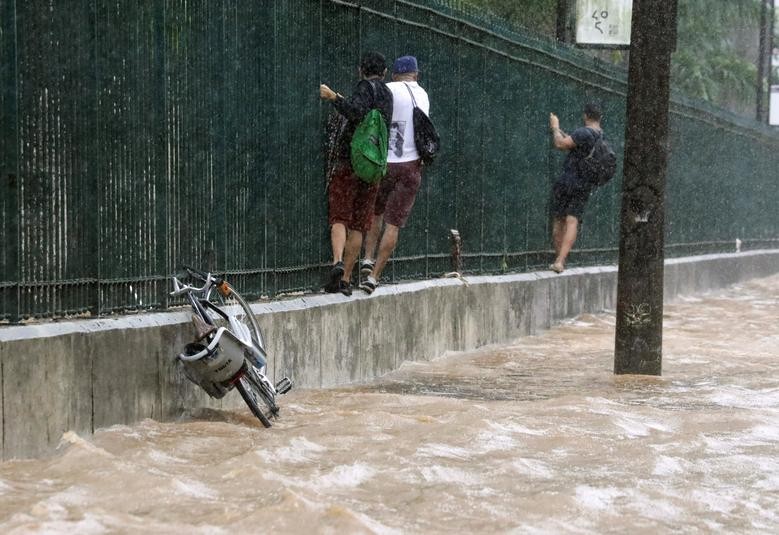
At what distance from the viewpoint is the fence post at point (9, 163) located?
7629 mm

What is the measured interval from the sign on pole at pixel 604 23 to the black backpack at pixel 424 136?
7.21m

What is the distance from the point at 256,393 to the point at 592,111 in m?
9.27

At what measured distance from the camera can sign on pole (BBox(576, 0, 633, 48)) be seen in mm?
19562

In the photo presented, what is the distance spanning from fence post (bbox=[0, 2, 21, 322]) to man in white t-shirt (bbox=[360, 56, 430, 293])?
5.01 m

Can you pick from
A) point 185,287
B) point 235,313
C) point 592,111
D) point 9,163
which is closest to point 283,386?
point 235,313

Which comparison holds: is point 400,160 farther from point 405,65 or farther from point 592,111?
point 592,111

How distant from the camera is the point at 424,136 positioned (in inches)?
502

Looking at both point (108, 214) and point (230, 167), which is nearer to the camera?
point (108, 214)

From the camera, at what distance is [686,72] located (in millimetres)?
38469

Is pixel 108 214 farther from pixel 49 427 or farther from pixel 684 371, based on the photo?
pixel 684 371

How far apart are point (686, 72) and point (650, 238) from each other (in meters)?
27.3

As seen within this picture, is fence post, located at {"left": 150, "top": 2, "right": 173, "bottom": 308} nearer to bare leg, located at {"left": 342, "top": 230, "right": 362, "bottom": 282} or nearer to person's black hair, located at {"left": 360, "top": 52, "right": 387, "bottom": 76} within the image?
bare leg, located at {"left": 342, "top": 230, "right": 362, "bottom": 282}

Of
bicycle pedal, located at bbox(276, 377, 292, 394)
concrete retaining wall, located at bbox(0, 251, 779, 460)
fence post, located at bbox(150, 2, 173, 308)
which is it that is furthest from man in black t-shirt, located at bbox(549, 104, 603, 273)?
fence post, located at bbox(150, 2, 173, 308)

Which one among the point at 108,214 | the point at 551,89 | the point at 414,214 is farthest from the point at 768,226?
Answer: the point at 108,214
